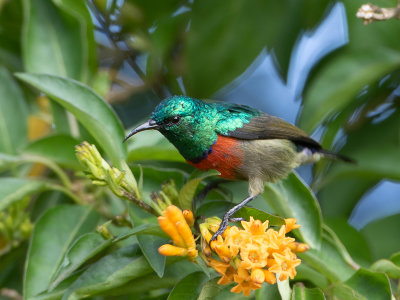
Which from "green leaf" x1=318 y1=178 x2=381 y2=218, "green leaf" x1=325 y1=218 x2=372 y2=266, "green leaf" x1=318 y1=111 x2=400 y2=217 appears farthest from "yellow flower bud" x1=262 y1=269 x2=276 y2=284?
"green leaf" x1=318 y1=178 x2=381 y2=218

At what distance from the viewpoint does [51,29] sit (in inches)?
139

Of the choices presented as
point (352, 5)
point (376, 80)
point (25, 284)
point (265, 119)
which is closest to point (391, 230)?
point (376, 80)

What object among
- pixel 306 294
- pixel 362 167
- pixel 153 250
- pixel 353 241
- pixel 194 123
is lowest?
pixel 353 241

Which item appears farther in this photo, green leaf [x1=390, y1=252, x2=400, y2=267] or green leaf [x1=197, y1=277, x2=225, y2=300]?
green leaf [x1=390, y1=252, x2=400, y2=267]

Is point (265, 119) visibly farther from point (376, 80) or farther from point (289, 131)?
point (376, 80)

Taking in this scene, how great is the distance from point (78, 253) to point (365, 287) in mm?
1222

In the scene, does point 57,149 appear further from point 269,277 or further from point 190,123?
point 269,277

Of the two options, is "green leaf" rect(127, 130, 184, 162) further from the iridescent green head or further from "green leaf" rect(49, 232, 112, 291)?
"green leaf" rect(49, 232, 112, 291)

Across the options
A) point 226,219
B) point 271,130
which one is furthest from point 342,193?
point 226,219

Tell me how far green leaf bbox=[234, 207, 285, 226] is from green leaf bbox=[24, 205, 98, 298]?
2.96 ft

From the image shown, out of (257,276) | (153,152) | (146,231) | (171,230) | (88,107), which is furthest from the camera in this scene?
(153,152)

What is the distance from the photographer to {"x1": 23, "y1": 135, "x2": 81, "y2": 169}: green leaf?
3.03m

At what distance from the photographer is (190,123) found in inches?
110

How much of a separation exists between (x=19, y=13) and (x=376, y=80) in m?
2.66
